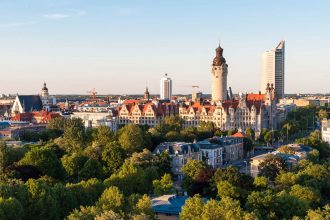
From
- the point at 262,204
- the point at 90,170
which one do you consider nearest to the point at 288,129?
the point at 90,170

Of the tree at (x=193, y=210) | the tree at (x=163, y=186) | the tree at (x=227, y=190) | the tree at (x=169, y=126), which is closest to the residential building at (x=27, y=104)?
the tree at (x=169, y=126)

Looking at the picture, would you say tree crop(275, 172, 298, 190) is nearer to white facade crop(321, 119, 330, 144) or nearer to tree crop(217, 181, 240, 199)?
tree crop(217, 181, 240, 199)

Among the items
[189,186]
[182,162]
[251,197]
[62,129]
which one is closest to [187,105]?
[62,129]

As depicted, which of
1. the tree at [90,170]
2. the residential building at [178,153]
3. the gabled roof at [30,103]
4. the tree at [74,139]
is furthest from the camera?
the gabled roof at [30,103]

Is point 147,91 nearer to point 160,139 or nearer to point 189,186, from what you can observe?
point 160,139

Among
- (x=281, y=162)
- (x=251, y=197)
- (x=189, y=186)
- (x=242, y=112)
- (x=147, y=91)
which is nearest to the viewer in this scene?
(x=251, y=197)

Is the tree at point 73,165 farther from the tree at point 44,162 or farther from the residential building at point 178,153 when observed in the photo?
the residential building at point 178,153

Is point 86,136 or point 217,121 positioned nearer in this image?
point 86,136
